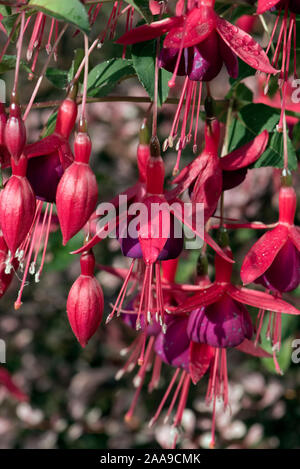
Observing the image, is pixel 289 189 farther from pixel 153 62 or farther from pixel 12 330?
pixel 12 330

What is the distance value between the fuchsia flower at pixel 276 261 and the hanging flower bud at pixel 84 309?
0.18 m

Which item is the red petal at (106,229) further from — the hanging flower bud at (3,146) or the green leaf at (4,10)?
the green leaf at (4,10)

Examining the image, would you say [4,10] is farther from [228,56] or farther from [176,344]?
[176,344]

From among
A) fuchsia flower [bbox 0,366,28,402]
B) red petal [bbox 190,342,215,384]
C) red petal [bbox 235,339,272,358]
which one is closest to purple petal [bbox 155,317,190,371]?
red petal [bbox 190,342,215,384]

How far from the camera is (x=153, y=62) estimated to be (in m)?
0.75

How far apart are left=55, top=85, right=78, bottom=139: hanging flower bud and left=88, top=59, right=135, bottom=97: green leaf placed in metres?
Answer: 0.07

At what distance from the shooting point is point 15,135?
0.63 metres

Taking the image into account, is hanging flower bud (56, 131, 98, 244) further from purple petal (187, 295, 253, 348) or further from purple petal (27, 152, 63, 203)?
purple petal (187, 295, 253, 348)

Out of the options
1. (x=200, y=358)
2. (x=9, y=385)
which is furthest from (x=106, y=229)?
(x=9, y=385)

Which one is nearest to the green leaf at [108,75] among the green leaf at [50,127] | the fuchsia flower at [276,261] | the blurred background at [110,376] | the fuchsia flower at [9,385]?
the green leaf at [50,127]

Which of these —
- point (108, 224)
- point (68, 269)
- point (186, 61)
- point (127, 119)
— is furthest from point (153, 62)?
point (127, 119)

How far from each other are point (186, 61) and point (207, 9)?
0.20 ft

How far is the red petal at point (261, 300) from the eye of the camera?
82cm

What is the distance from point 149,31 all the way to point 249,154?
0.64ft
